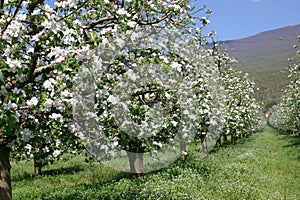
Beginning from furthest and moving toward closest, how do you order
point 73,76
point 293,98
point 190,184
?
point 293,98 → point 190,184 → point 73,76

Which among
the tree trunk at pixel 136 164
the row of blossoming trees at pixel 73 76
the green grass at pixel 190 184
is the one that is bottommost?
the green grass at pixel 190 184

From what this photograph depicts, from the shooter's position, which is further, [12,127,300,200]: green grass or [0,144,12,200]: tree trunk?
[12,127,300,200]: green grass

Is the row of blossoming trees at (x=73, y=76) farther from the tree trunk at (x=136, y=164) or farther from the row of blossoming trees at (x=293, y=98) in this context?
the row of blossoming trees at (x=293, y=98)

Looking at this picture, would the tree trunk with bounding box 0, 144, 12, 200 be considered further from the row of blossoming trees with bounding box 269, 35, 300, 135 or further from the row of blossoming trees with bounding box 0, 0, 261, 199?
the row of blossoming trees with bounding box 269, 35, 300, 135

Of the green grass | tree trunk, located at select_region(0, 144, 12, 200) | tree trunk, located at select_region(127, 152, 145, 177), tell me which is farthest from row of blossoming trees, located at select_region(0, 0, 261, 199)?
tree trunk, located at select_region(127, 152, 145, 177)

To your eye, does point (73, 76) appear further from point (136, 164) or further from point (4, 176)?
point (136, 164)

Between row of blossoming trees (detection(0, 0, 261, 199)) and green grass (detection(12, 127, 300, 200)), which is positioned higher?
row of blossoming trees (detection(0, 0, 261, 199))

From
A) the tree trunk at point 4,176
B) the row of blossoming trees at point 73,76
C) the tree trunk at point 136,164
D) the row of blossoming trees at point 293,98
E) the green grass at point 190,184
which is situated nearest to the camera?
the row of blossoming trees at point 73,76

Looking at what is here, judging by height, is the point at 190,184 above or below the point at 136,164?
below

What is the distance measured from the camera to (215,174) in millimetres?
15258

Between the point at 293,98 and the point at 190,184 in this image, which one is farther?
the point at 293,98

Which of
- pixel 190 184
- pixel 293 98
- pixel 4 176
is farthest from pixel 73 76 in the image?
pixel 293 98

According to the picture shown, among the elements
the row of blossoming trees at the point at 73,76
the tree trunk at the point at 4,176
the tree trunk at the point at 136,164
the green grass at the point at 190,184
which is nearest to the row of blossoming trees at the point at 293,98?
the green grass at the point at 190,184

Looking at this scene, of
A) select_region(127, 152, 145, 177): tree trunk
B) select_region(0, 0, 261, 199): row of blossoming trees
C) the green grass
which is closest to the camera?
select_region(0, 0, 261, 199): row of blossoming trees
